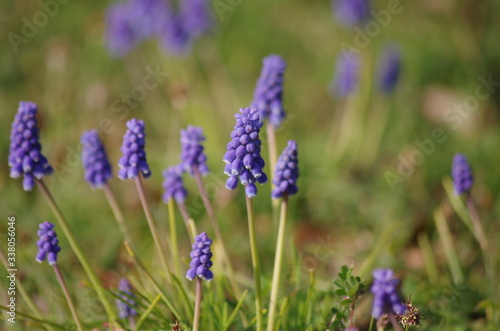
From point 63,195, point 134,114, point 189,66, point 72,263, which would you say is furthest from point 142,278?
point 189,66

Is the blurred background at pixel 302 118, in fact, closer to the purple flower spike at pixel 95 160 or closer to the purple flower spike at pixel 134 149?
the purple flower spike at pixel 95 160

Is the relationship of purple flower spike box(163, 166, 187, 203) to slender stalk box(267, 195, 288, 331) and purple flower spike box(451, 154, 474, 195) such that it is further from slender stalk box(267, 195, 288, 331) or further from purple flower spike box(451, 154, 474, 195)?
purple flower spike box(451, 154, 474, 195)

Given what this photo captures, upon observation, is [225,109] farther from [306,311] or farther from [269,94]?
[306,311]

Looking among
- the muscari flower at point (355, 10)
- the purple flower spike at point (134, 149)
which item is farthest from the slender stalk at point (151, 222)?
the muscari flower at point (355, 10)

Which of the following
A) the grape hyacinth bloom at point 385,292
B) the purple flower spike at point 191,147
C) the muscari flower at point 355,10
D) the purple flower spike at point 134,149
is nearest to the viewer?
the grape hyacinth bloom at point 385,292

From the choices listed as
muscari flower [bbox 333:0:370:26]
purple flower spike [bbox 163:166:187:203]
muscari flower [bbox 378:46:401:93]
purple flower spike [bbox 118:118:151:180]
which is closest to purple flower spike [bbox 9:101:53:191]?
purple flower spike [bbox 118:118:151:180]

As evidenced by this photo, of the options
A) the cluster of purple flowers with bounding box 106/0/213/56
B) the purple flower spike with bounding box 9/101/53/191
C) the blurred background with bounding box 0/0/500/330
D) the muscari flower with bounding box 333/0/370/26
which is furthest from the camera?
the cluster of purple flowers with bounding box 106/0/213/56

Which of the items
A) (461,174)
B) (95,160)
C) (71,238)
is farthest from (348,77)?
(71,238)
